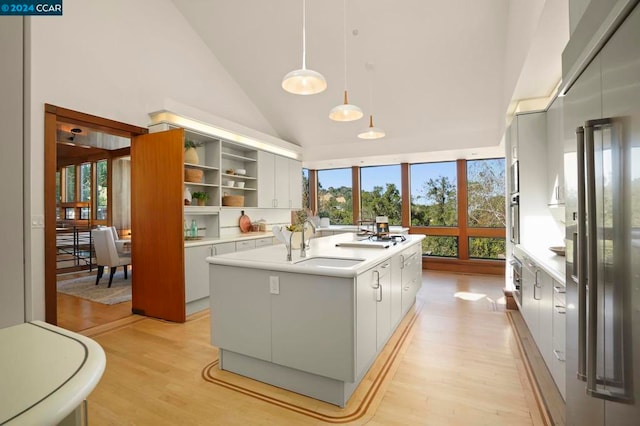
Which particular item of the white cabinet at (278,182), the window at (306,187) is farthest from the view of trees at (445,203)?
the white cabinet at (278,182)

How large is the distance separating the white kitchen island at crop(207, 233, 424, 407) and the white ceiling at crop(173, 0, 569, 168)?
2295 millimetres

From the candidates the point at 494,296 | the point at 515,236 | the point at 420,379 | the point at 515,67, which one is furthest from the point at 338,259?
the point at 494,296

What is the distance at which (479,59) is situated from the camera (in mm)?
4008

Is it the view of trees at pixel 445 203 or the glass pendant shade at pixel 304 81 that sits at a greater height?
the glass pendant shade at pixel 304 81

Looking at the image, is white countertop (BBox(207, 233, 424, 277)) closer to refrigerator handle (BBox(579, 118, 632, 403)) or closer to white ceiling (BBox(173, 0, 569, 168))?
refrigerator handle (BBox(579, 118, 632, 403))

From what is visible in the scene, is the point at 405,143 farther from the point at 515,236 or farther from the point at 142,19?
the point at 142,19

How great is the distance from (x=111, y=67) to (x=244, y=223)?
2827 millimetres

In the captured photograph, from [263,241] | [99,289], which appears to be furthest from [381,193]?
A: [99,289]

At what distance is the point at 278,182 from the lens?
5973 mm

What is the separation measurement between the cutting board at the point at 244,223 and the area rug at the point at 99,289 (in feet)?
6.52

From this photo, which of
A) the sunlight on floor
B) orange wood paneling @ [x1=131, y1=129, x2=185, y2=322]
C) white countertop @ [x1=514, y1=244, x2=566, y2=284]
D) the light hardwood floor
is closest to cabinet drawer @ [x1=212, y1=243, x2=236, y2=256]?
orange wood paneling @ [x1=131, y1=129, x2=185, y2=322]

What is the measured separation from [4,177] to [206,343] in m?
2.45

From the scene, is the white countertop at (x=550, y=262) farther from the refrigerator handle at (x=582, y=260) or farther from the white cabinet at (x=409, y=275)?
the white cabinet at (x=409, y=275)

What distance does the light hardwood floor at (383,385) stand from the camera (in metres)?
1.91
